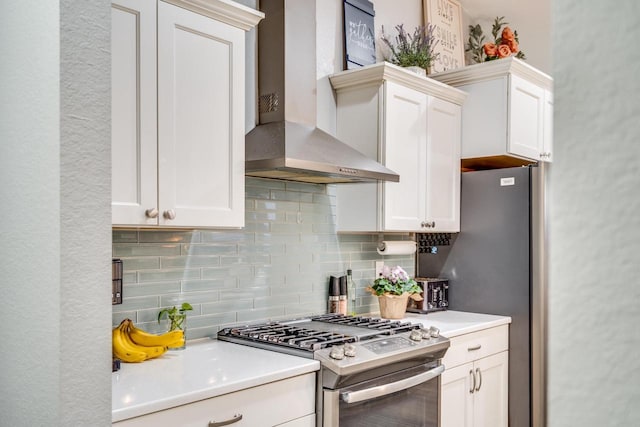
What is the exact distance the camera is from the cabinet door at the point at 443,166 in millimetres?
3209

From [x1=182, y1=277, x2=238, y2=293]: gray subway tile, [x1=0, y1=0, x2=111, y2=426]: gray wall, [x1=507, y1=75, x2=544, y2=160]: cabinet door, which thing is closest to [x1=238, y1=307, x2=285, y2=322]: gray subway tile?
[x1=182, y1=277, x2=238, y2=293]: gray subway tile

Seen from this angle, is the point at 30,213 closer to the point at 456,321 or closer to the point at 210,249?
the point at 210,249

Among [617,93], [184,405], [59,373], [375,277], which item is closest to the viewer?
[617,93]

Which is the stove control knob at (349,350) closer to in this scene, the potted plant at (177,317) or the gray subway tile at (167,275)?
the potted plant at (177,317)

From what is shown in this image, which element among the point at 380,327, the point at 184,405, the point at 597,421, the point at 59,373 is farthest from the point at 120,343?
the point at 597,421

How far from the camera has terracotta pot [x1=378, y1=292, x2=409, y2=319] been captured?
3064 mm

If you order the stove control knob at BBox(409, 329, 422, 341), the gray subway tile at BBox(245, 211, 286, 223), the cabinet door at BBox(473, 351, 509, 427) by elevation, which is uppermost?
the gray subway tile at BBox(245, 211, 286, 223)

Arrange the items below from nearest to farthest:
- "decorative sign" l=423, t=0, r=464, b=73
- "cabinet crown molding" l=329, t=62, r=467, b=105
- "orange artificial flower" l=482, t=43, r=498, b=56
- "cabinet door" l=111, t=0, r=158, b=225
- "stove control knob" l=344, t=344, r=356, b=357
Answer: "cabinet door" l=111, t=0, r=158, b=225
"stove control knob" l=344, t=344, r=356, b=357
"cabinet crown molding" l=329, t=62, r=467, b=105
"orange artificial flower" l=482, t=43, r=498, b=56
"decorative sign" l=423, t=0, r=464, b=73

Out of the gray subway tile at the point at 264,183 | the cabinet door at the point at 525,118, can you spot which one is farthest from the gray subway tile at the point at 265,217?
the cabinet door at the point at 525,118

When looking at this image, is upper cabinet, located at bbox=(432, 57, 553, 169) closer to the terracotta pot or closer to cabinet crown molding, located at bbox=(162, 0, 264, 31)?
the terracotta pot

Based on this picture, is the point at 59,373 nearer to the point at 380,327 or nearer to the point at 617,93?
the point at 617,93

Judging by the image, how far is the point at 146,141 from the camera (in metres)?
1.93

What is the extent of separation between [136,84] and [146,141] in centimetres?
20

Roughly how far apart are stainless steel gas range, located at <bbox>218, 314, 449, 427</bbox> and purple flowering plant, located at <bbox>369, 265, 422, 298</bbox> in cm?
34
